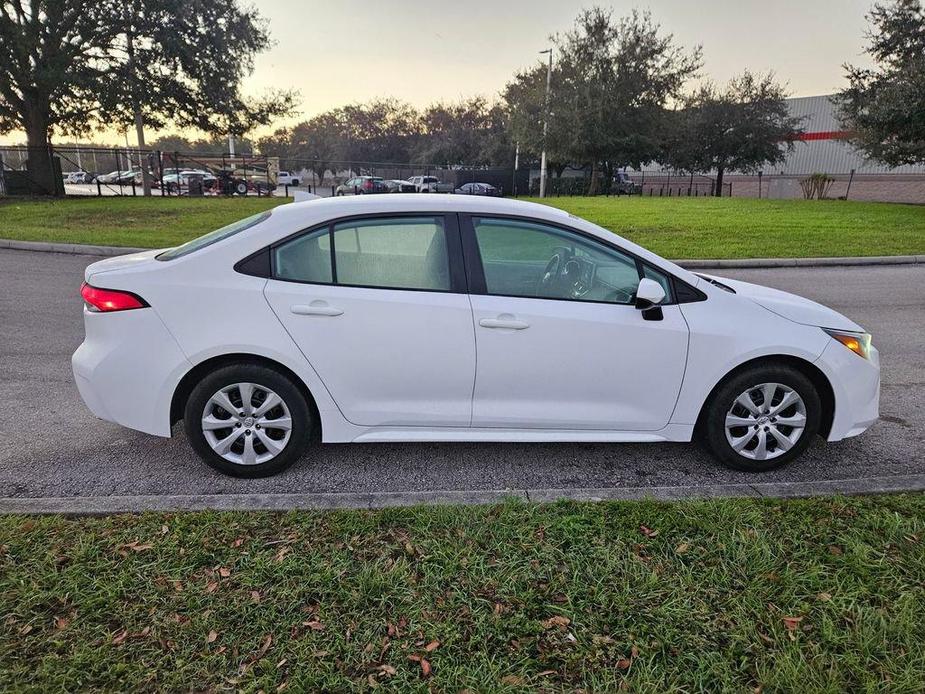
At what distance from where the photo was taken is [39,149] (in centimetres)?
2489

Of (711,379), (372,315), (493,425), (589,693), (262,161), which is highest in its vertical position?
(262,161)

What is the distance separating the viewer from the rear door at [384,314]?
3479mm

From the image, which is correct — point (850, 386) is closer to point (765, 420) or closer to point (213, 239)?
point (765, 420)

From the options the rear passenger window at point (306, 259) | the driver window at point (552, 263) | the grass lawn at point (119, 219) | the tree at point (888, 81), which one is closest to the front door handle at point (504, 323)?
the driver window at point (552, 263)

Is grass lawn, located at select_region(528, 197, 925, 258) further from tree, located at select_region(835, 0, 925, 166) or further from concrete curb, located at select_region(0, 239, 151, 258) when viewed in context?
concrete curb, located at select_region(0, 239, 151, 258)

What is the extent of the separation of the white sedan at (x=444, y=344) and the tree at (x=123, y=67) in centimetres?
2327

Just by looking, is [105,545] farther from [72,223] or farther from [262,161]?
[262,161]

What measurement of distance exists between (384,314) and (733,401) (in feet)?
6.92

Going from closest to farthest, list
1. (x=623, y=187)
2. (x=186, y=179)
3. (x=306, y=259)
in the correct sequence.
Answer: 1. (x=306, y=259)
2. (x=186, y=179)
3. (x=623, y=187)

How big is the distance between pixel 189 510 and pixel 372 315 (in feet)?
4.49

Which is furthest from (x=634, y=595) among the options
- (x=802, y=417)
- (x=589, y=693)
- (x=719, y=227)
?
(x=719, y=227)

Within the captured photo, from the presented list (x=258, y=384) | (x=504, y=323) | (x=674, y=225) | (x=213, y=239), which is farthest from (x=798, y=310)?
(x=674, y=225)

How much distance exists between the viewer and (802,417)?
3.72 meters

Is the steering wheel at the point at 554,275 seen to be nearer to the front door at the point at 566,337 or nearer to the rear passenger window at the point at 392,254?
the front door at the point at 566,337
